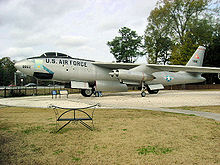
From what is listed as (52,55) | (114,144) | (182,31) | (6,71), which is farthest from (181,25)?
(6,71)

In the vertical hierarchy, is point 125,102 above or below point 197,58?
below

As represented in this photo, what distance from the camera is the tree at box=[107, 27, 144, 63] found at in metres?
58.2

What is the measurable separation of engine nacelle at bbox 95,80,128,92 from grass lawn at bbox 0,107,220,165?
47.3 ft

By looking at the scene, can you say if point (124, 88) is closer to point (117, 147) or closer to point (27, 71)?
point (27, 71)

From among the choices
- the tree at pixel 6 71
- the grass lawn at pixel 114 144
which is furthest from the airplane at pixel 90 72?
the tree at pixel 6 71

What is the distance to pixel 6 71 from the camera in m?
88.0

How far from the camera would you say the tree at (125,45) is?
2292 inches

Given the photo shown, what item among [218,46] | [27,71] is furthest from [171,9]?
[27,71]

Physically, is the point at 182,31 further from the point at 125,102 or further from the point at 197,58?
the point at 125,102

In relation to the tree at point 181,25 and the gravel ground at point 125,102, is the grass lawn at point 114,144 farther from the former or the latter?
the tree at point 181,25

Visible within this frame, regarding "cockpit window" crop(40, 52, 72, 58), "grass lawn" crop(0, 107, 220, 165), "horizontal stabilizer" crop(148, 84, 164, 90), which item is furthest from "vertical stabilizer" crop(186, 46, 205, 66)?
"grass lawn" crop(0, 107, 220, 165)

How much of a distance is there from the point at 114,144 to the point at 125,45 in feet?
179

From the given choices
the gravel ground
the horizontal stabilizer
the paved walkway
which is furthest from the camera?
the horizontal stabilizer

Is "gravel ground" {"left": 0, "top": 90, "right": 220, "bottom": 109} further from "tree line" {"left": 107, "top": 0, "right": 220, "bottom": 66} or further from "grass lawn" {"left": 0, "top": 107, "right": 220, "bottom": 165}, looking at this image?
"tree line" {"left": 107, "top": 0, "right": 220, "bottom": 66}
